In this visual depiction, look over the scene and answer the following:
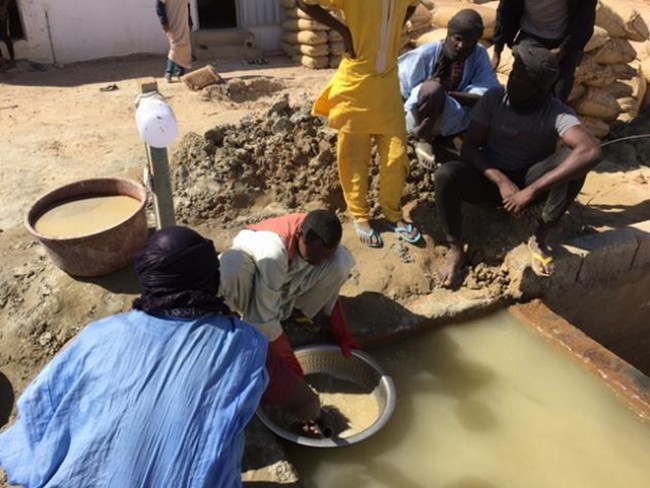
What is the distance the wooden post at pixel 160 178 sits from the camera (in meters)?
2.73

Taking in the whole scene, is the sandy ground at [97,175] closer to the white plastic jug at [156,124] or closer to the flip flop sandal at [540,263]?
the flip flop sandal at [540,263]

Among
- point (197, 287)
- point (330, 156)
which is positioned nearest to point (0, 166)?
point (330, 156)

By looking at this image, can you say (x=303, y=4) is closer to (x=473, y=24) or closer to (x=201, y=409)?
(x=473, y=24)

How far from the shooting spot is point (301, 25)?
8930 millimetres

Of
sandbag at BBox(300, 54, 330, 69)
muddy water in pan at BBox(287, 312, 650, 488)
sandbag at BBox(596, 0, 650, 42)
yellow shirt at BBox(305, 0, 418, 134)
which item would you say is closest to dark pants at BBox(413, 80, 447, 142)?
yellow shirt at BBox(305, 0, 418, 134)

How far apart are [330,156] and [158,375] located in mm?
2816

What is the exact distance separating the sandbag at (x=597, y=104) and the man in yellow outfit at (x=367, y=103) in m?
2.59

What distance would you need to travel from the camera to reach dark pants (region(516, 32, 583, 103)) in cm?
412

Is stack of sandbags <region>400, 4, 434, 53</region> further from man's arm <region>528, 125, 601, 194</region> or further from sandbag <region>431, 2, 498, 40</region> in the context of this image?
man's arm <region>528, 125, 601, 194</region>

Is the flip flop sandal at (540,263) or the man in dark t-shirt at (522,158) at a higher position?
the man in dark t-shirt at (522,158)

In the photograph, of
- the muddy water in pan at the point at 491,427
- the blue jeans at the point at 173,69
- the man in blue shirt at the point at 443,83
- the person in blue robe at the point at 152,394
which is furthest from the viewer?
the blue jeans at the point at 173,69

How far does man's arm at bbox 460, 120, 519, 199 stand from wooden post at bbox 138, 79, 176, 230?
1.73 m

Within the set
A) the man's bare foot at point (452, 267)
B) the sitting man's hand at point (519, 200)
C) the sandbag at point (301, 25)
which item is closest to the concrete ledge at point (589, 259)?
the man's bare foot at point (452, 267)

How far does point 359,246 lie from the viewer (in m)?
3.82
